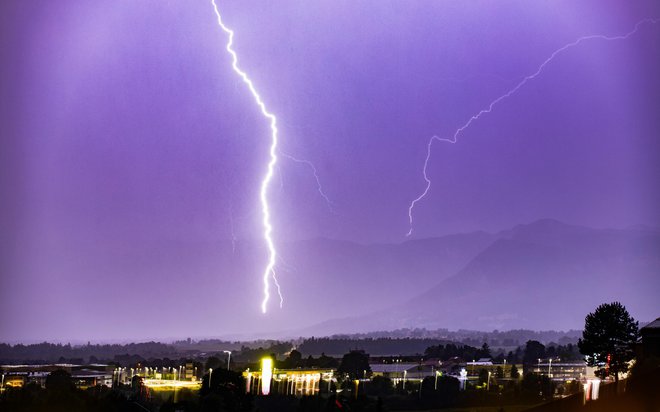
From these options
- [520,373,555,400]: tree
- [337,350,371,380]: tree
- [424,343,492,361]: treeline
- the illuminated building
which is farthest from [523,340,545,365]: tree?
[520,373,555,400]: tree

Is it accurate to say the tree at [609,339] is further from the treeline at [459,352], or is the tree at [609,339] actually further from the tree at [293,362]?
the treeline at [459,352]

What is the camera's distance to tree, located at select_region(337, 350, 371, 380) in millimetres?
50888

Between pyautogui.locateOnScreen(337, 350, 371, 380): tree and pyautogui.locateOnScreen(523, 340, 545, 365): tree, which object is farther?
pyautogui.locateOnScreen(523, 340, 545, 365): tree

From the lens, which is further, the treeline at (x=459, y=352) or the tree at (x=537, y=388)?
the treeline at (x=459, y=352)

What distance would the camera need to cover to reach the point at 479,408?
2892cm

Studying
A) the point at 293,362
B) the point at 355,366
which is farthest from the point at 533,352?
the point at 355,366

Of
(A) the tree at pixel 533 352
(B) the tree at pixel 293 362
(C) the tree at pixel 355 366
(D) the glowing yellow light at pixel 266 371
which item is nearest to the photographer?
(D) the glowing yellow light at pixel 266 371

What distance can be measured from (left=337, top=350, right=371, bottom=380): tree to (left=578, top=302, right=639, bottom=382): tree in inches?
938

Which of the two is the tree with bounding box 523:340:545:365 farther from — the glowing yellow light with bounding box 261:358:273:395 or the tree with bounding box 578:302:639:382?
the glowing yellow light with bounding box 261:358:273:395

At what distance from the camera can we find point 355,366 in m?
52.2

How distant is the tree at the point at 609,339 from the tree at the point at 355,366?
23814mm

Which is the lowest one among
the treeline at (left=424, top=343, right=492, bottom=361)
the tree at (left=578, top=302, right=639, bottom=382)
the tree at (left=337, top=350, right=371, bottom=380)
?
the tree at (left=337, top=350, right=371, bottom=380)

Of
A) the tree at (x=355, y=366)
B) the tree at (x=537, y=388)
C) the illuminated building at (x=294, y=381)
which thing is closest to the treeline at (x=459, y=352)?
the tree at (x=355, y=366)

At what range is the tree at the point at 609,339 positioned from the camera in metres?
27.2
